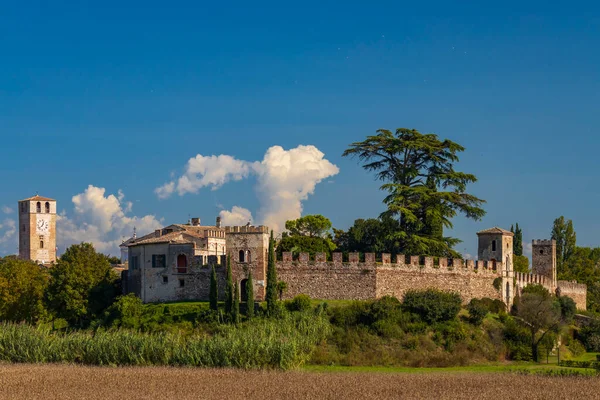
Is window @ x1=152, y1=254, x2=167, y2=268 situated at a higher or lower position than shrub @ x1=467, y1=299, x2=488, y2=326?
higher

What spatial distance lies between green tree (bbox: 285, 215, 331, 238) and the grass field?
35328mm

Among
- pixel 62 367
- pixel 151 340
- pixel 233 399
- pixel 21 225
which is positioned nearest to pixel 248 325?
pixel 151 340

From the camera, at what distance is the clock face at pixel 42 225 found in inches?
4653

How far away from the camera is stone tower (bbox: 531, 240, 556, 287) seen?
8619cm

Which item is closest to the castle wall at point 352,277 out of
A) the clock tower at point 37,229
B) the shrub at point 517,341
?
the shrub at point 517,341

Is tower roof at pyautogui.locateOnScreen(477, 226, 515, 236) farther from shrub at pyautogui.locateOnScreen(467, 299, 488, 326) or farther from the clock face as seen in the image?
the clock face

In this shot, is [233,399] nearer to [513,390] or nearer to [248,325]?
[513,390]

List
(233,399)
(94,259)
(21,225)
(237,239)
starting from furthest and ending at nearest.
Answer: (21,225) < (94,259) < (237,239) < (233,399)

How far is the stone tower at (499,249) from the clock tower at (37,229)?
61.5 m

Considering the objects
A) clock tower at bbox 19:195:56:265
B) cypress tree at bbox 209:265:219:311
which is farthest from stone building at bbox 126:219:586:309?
clock tower at bbox 19:195:56:265

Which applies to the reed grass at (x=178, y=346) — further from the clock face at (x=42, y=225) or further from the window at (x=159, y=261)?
the clock face at (x=42, y=225)

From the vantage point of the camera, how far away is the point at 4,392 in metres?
39.9

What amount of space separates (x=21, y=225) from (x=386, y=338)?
72034mm

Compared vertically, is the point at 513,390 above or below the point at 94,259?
below
